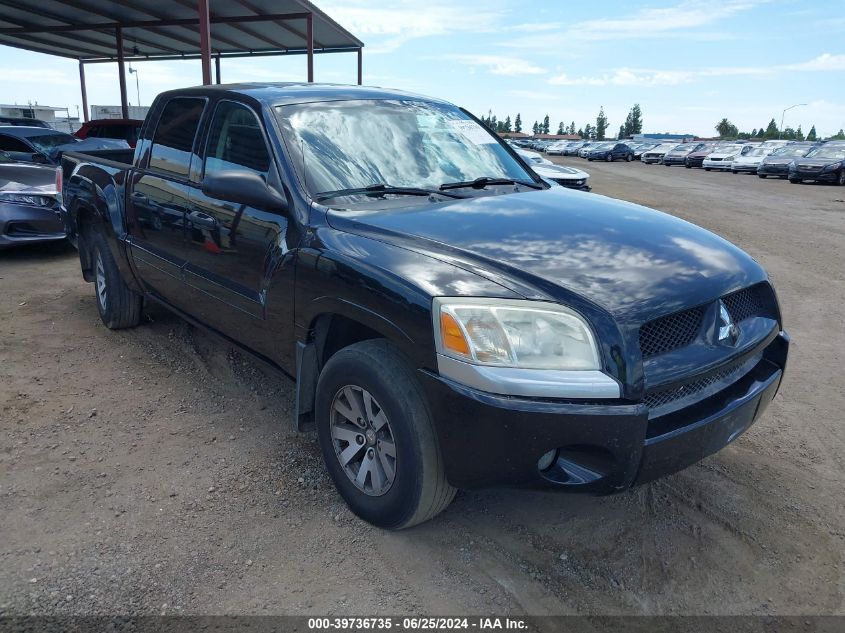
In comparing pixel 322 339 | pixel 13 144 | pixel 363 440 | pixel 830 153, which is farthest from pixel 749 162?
pixel 363 440

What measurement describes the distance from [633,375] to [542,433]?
36 centimetres

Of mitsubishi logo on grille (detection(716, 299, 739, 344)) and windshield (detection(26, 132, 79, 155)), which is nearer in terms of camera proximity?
mitsubishi logo on grille (detection(716, 299, 739, 344))

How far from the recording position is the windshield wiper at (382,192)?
300 cm

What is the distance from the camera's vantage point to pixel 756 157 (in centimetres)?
3052

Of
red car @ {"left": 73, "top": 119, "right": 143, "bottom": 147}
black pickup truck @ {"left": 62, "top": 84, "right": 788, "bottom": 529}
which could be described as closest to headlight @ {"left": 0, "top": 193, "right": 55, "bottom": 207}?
black pickup truck @ {"left": 62, "top": 84, "right": 788, "bottom": 529}

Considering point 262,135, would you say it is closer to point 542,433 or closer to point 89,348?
point 542,433

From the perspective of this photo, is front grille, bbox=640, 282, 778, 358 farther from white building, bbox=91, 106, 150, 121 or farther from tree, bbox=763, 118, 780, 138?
tree, bbox=763, 118, 780, 138

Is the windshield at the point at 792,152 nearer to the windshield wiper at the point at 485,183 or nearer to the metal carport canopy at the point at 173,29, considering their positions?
the metal carport canopy at the point at 173,29

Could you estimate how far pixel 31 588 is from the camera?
2379 mm

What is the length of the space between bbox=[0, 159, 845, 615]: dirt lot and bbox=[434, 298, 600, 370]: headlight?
71cm

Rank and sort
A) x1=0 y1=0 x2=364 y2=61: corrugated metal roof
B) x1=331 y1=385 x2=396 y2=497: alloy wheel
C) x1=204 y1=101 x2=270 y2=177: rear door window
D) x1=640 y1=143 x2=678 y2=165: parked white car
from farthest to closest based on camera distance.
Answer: x1=640 y1=143 x2=678 y2=165: parked white car → x1=0 y1=0 x2=364 y2=61: corrugated metal roof → x1=204 y1=101 x2=270 y2=177: rear door window → x1=331 y1=385 x2=396 y2=497: alloy wheel

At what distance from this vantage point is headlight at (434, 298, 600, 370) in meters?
2.16

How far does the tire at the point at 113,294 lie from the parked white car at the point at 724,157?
107ft

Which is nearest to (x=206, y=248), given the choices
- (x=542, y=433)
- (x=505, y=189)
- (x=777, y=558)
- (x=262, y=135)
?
(x=262, y=135)
